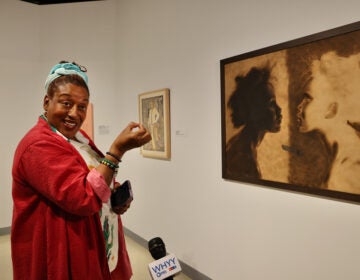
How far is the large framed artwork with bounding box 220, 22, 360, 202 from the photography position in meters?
1.58

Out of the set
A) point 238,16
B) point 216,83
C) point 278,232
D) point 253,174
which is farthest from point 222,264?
point 238,16

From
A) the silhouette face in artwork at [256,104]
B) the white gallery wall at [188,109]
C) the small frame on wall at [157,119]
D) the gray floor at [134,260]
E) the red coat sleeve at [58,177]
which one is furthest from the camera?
the small frame on wall at [157,119]

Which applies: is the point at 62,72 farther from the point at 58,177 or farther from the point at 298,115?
the point at 298,115

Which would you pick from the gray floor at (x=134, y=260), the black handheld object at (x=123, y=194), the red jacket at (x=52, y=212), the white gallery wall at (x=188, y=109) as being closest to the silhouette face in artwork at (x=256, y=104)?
the white gallery wall at (x=188, y=109)

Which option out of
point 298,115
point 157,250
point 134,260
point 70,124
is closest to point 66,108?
point 70,124

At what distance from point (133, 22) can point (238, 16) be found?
1.94 m

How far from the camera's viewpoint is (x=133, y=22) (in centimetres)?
378

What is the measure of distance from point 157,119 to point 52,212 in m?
2.24

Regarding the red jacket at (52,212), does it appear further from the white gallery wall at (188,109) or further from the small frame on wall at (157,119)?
the small frame on wall at (157,119)

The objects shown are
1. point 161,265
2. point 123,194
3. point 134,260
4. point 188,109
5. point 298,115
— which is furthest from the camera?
point 134,260

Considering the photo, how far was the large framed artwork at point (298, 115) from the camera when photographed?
158 cm

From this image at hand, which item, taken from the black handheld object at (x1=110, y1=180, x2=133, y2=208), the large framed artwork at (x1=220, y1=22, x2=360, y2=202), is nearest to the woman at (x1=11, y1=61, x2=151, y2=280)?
the black handheld object at (x1=110, y1=180, x2=133, y2=208)

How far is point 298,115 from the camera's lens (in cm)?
181

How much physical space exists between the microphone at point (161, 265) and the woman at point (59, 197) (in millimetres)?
304
